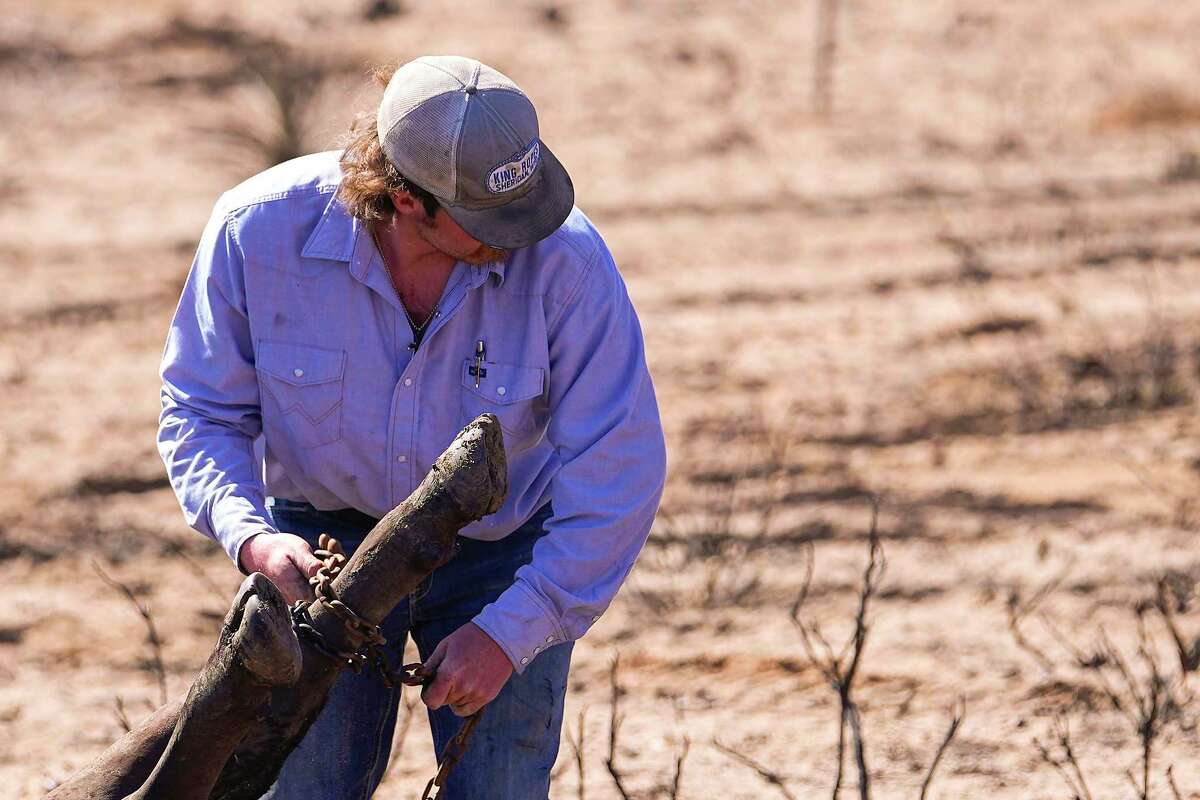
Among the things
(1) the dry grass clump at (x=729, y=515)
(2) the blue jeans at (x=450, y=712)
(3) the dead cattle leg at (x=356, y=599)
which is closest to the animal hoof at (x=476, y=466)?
(3) the dead cattle leg at (x=356, y=599)

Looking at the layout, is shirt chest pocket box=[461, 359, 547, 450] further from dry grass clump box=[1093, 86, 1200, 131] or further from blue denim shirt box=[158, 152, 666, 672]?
dry grass clump box=[1093, 86, 1200, 131]

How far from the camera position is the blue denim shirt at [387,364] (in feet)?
8.81

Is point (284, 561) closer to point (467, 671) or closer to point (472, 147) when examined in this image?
point (467, 671)

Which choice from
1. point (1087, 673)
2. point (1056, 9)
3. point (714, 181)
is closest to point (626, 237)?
→ point (714, 181)

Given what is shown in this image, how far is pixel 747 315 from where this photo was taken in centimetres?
775

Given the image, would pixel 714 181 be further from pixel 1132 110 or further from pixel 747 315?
pixel 1132 110

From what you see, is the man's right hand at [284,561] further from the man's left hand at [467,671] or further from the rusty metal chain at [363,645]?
the man's left hand at [467,671]

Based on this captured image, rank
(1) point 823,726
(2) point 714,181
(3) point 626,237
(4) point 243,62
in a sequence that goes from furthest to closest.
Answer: (4) point 243,62, (2) point 714,181, (3) point 626,237, (1) point 823,726

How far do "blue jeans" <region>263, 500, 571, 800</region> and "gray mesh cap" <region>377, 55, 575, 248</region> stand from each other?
60 cm

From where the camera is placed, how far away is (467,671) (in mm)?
2531

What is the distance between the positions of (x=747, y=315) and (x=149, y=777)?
5.65 meters

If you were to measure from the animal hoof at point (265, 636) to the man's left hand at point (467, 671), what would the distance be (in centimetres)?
32

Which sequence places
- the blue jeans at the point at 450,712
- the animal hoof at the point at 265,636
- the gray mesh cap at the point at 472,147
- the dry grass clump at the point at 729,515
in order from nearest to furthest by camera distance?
1. the animal hoof at the point at 265,636
2. the gray mesh cap at the point at 472,147
3. the blue jeans at the point at 450,712
4. the dry grass clump at the point at 729,515

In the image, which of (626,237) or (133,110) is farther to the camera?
(133,110)
